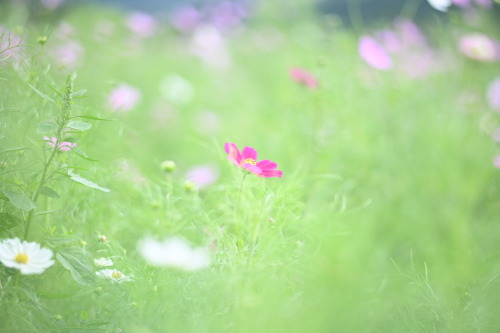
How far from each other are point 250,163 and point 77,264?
0.84ft

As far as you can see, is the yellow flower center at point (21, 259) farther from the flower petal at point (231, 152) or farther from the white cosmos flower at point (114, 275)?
the flower petal at point (231, 152)

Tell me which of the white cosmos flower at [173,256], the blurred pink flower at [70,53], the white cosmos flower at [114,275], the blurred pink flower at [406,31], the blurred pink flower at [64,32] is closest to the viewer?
the white cosmos flower at [173,256]

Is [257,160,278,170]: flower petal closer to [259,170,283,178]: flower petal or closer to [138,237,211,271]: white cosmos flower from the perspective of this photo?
[259,170,283,178]: flower petal

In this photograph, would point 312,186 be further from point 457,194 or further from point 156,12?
point 156,12

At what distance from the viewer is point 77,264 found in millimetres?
555

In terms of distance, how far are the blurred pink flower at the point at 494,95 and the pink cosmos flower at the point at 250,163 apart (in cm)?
118

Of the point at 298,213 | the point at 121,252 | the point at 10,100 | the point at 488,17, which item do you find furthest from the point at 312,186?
the point at 488,17

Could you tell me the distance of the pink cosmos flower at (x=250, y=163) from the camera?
55cm

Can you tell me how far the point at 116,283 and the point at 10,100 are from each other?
360 mm

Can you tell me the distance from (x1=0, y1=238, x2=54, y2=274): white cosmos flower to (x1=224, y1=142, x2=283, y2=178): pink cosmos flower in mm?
257

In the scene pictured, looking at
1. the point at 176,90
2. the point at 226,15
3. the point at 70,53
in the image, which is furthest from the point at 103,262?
the point at 226,15

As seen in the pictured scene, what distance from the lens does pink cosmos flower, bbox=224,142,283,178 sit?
0.55 m

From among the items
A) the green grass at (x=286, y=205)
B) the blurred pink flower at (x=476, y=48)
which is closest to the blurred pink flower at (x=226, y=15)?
the green grass at (x=286, y=205)

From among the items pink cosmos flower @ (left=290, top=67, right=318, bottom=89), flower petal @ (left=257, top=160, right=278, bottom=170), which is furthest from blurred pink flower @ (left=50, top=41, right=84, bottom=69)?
flower petal @ (left=257, top=160, right=278, bottom=170)
